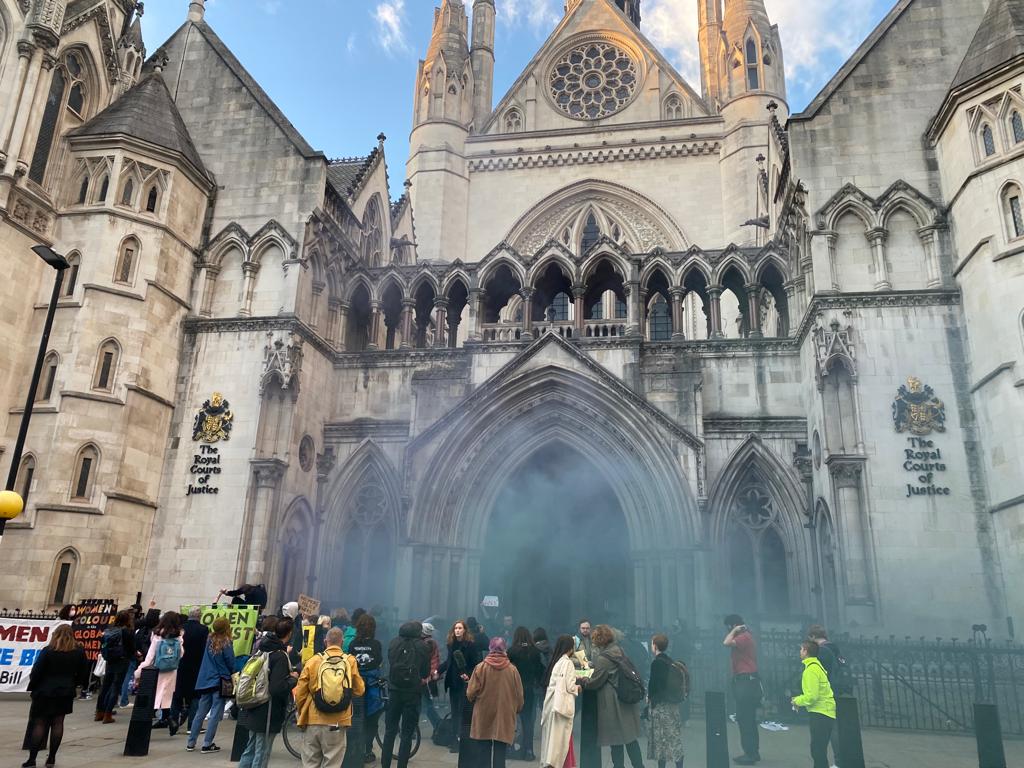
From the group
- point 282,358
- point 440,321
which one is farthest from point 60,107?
point 440,321

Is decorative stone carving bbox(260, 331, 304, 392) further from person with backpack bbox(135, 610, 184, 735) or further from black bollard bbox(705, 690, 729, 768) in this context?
black bollard bbox(705, 690, 729, 768)

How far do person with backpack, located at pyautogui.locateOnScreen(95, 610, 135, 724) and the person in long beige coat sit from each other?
6649mm

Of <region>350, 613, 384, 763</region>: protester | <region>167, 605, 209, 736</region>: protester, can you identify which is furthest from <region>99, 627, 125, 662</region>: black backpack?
<region>350, 613, 384, 763</region>: protester

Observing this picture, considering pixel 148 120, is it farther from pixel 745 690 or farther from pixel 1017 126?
pixel 1017 126

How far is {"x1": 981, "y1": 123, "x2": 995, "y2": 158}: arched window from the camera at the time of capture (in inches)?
674

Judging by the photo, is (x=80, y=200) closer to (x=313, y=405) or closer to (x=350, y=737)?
(x=313, y=405)

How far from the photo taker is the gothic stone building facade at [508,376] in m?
17.0

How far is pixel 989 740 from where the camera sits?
27.5ft

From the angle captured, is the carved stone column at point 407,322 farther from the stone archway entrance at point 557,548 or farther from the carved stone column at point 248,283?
the stone archway entrance at point 557,548

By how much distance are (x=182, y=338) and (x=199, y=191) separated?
441 cm

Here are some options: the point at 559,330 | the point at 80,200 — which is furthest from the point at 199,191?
the point at 559,330

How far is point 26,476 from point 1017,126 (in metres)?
23.4

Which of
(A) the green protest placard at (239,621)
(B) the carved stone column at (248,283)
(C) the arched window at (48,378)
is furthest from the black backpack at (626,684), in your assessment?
(B) the carved stone column at (248,283)

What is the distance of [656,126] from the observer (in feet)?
108
